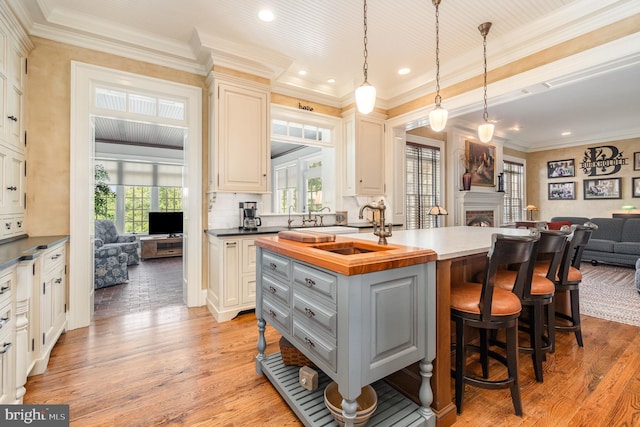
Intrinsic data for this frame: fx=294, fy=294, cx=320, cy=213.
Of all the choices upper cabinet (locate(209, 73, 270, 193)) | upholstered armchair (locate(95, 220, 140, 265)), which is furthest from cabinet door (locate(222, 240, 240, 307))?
upholstered armchair (locate(95, 220, 140, 265))

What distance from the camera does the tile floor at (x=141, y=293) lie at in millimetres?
3639

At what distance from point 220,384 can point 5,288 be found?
1361 millimetres

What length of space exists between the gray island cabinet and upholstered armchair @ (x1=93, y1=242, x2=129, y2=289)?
13.4 feet

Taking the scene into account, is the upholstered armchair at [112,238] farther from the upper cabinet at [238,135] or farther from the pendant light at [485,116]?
the pendant light at [485,116]

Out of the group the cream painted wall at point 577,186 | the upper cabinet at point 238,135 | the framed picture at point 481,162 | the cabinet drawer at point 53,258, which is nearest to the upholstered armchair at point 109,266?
the cabinet drawer at point 53,258

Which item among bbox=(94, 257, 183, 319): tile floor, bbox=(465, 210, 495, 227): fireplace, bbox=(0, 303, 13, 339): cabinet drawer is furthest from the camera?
bbox=(465, 210, 495, 227): fireplace

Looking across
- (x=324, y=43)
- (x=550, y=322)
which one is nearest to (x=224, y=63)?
(x=324, y=43)

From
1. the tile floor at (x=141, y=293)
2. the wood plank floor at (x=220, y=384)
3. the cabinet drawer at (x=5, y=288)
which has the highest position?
the cabinet drawer at (x=5, y=288)

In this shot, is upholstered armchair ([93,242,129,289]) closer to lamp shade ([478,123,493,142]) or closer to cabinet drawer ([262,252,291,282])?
cabinet drawer ([262,252,291,282])

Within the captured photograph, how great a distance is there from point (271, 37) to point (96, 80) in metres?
1.93

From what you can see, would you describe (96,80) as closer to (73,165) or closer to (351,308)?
(73,165)

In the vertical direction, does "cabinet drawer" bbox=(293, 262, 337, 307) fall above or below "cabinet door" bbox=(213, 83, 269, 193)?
below

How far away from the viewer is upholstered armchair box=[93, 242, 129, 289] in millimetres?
4562

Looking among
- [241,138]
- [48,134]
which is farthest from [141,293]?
[241,138]
